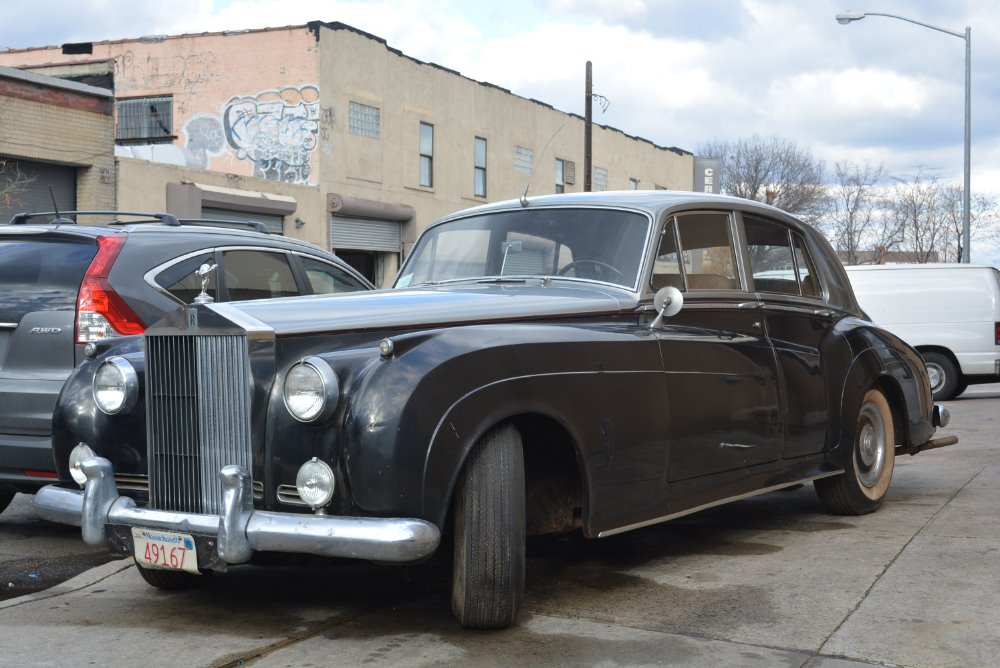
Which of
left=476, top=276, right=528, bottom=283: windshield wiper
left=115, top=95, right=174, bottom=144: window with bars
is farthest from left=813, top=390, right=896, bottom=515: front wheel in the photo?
left=115, top=95, right=174, bottom=144: window with bars

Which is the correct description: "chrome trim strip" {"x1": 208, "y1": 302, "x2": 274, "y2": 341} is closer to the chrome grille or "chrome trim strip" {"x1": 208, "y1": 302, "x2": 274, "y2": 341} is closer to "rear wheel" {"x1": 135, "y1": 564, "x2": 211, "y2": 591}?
the chrome grille

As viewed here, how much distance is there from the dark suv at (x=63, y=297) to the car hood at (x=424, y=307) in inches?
62.0

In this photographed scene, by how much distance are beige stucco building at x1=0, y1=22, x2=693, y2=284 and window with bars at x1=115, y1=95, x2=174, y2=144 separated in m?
0.03

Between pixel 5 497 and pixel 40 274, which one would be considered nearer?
pixel 40 274

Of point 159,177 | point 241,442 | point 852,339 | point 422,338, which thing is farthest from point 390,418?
point 159,177

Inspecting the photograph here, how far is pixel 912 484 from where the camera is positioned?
27.2 feet

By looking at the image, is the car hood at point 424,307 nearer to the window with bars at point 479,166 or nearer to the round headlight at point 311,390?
the round headlight at point 311,390

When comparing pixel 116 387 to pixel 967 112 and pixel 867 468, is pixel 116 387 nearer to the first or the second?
pixel 867 468

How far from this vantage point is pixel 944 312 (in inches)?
637

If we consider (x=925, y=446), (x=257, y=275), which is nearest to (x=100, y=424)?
(x=257, y=275)

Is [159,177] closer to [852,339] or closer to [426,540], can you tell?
[852,339]

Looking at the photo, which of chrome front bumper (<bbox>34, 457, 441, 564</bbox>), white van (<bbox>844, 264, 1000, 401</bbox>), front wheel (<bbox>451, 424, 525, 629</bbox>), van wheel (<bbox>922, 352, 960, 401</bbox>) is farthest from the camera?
van wheel (<bbox>922, 352, 960, 401</bbox>)

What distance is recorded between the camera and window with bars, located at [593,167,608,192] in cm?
3800

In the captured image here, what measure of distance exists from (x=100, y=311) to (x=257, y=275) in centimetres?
128
